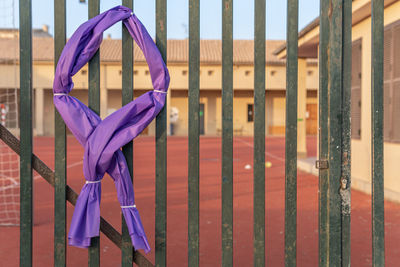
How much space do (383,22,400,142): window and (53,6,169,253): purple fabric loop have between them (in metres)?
5.46

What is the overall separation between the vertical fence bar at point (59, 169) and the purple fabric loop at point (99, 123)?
10 centimetres

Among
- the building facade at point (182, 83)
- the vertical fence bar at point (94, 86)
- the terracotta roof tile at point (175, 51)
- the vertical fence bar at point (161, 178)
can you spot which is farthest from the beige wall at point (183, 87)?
the vertical fence bar at point (161, 178)

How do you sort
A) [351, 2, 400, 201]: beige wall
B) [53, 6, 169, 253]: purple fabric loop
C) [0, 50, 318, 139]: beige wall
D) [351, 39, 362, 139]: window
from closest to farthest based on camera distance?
[53, 6, 169, 253]: purple fabric loop, [351, 2, 400, 201]: beige wall, [351, 39, 362, 139]: window, [0, 50, 318, 139]: beige wall

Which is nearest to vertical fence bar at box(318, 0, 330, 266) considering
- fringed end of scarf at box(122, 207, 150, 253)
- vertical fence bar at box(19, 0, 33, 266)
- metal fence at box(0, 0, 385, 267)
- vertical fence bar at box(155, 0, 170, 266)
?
metal fence at box(0, 0, 385, 267)

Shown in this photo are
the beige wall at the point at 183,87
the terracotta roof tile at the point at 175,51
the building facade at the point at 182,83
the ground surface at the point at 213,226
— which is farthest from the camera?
the terracotta roof tile at the point at 175,51

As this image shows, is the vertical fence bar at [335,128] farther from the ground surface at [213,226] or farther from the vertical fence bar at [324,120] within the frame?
the ground surface at [213,226]

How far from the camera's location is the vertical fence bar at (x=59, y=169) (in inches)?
77.4

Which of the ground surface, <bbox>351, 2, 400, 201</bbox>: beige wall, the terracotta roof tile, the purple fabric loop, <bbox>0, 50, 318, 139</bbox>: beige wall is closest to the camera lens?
the purple fabric loop

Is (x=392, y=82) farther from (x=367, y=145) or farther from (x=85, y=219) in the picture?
(x=85, y=219)

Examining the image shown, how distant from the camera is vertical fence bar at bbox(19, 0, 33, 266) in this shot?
6.42 feet

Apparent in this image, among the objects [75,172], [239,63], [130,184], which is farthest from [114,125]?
[239,63]

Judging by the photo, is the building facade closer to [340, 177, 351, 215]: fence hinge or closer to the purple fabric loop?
the purple fabric loop

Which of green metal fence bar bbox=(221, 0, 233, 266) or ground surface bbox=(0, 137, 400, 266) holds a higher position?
green metal fence bar bbox=(221, 0, 233, 266)

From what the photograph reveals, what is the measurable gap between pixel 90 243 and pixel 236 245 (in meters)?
2.14
